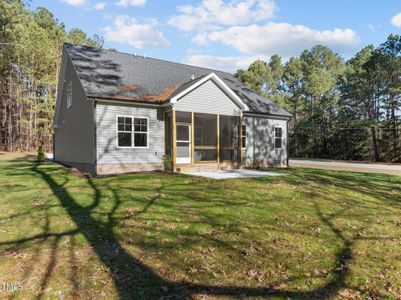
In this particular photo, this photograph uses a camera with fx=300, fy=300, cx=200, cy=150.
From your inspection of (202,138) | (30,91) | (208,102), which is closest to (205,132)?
(202,138)

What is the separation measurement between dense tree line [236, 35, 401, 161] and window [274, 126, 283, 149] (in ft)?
43.4

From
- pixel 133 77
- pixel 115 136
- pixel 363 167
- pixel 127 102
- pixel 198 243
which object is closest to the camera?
pixel 198 243

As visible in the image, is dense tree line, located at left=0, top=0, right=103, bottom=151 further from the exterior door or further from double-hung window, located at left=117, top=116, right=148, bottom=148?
double-hung window, located at left=117, top=116, right=148, bottom=148

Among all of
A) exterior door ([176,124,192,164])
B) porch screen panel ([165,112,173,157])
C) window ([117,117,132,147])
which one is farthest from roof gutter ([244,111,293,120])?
window ([117,117,132,147])

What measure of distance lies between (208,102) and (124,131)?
14.6 feet

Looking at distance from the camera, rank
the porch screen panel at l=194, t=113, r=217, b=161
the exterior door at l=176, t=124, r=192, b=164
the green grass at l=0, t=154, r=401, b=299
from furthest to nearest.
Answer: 1. the porch screen panel at l=194, t=113, r=217, b=161
2. the exterior door at l=176, t=124, r=192, b=164
3. the green grass at l=0, t=154, r=401, b=299

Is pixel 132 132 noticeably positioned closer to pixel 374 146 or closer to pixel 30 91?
pixel 374 146

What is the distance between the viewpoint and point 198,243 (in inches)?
214

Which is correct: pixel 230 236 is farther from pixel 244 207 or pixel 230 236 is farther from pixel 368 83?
pixel 368 83

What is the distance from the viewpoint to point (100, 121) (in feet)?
44.2

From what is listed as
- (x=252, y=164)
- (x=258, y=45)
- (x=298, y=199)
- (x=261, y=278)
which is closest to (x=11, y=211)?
(x=261, y=278)

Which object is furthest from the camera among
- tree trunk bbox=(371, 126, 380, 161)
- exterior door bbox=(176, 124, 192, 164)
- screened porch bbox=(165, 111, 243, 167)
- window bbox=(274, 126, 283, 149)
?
tree trunk bbox=(371, 126, 380, 161)

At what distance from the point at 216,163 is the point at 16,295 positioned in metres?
12.5

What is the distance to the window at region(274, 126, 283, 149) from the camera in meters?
19.8
